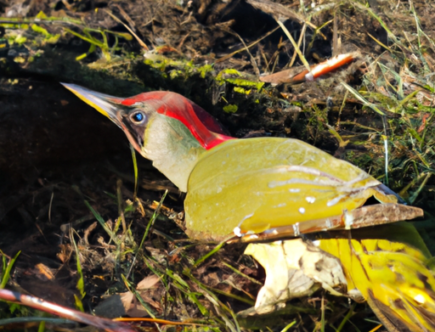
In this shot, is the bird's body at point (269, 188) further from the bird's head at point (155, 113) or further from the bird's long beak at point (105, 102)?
the bird's long beak at point (105, 102)

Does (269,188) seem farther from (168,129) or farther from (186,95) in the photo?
(186,95)

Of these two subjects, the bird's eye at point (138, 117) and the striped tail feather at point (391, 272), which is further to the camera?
the bird's eye at point (138, 117)

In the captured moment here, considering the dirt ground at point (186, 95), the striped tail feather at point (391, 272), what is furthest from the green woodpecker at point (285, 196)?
the dirt ground at point (186, 95)

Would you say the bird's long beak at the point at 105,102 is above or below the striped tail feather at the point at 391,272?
above

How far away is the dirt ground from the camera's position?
2119mm

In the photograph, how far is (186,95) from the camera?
268cm

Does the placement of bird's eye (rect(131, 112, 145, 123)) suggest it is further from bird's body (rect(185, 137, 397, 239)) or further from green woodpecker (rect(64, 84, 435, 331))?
bird's body (rect(185, 137, 397, 239))

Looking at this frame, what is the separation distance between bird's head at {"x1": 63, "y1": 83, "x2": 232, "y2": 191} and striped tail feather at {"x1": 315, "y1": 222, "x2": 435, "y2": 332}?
70cm

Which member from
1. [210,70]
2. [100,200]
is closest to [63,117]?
[100,200]

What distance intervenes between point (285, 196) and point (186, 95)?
3.76 feet

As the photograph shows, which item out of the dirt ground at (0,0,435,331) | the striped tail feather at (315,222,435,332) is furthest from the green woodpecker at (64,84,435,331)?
the dirt ground at (0,0,435,331)

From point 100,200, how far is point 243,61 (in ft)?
4.24

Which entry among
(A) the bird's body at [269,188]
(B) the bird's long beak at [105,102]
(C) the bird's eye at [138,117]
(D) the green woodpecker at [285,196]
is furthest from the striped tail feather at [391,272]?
(B) the bird's long beak at [105,102]

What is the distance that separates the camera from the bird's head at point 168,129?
82.4 inches
